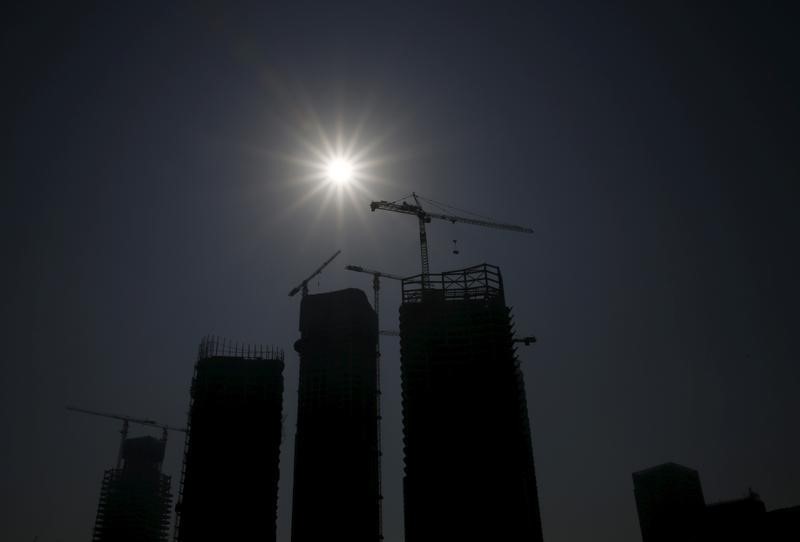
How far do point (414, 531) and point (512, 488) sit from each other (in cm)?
2644

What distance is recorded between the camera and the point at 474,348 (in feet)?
611

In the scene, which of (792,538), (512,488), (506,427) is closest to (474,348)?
(506,427)

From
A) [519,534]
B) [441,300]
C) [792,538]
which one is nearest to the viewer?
[519,534]

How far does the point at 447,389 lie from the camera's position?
591ft

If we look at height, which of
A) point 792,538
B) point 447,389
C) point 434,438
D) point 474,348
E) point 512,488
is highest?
point 474,348

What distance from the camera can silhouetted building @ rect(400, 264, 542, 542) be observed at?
164 metres

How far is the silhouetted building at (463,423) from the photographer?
537 feet

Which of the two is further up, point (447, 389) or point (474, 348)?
point (474, 348)

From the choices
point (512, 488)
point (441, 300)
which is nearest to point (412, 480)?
point (512, 488)

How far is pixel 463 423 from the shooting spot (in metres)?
174

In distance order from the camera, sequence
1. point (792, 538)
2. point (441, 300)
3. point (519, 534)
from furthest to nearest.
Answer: point (441, 300), point (792, 538), point (519, 534)

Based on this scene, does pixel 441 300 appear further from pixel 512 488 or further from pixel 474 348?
pixel 512 488

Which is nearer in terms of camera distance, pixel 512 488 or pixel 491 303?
pixel 512 488

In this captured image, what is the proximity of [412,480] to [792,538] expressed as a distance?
4254 inches
